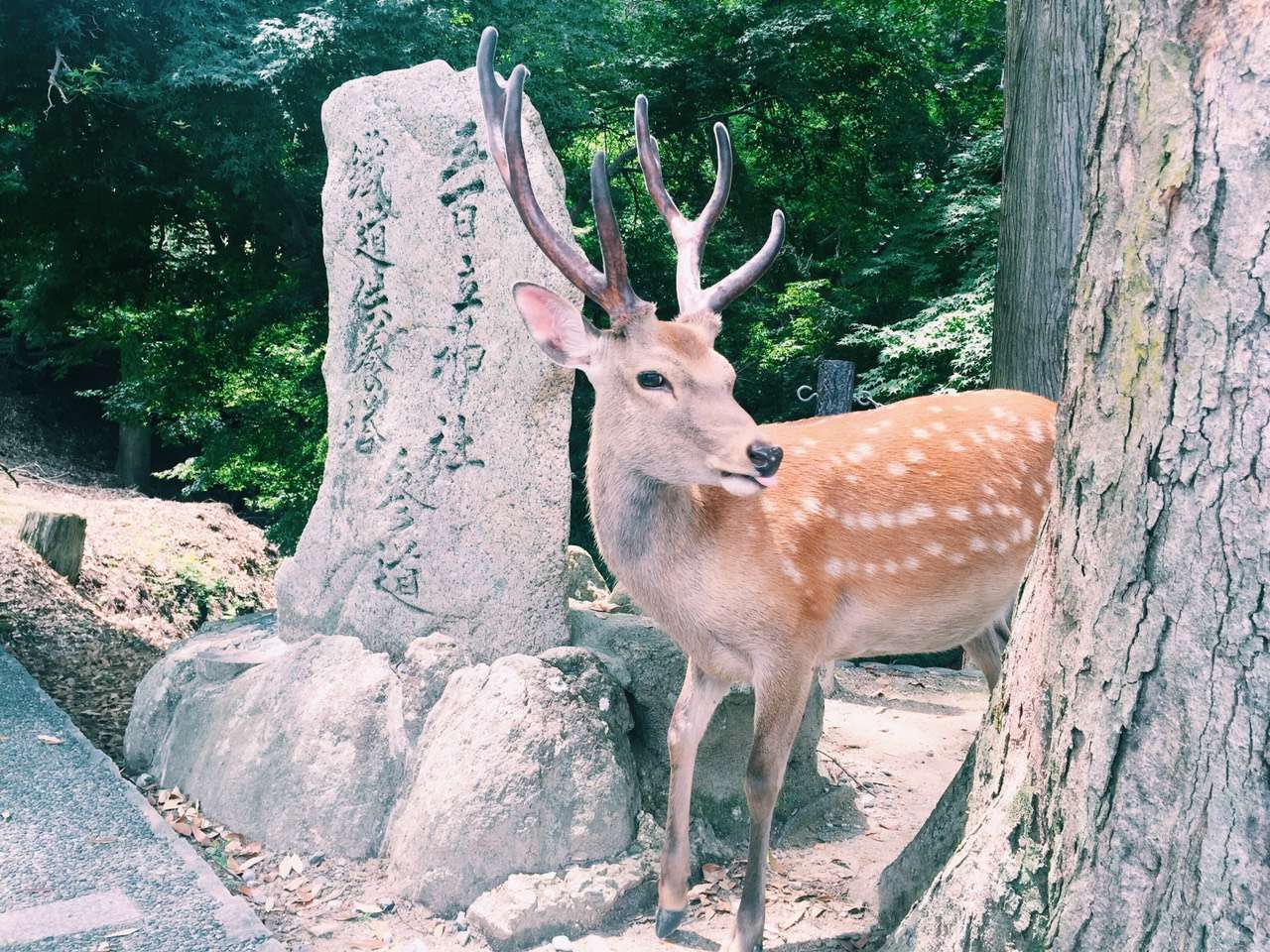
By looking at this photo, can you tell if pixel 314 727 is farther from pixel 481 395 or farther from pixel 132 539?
pixel 132 539

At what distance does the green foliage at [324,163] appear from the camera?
721 centimetres

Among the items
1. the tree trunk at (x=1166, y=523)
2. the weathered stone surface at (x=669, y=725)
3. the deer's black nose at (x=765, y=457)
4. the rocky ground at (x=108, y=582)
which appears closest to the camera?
the tree trunk at (x=1166, y=523)

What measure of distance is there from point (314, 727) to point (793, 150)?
23.1 feet

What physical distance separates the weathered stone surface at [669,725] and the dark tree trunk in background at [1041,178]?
2.49m

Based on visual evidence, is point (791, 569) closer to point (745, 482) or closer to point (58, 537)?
point (745, 482)

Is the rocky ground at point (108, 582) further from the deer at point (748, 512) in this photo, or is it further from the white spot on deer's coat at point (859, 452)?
the white spot on deer's coat at point (859, 452)

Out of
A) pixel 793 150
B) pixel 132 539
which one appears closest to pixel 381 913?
pixel 132 539

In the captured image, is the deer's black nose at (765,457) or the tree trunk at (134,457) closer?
the deer's black nose at (765,457)

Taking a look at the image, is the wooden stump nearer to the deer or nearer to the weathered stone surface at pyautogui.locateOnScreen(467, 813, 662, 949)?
the weathered stone surface at pyautogui.locateOnScreen(467, 813, 662, 949)

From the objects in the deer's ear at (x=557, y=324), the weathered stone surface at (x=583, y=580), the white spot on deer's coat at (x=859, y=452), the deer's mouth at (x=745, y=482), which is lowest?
the weathered stone surface at (x=583, y=580)

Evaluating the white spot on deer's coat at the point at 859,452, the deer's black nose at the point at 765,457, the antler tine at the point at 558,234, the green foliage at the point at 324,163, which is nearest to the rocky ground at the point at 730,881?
the white spot on deer's coat at the point at 859,452

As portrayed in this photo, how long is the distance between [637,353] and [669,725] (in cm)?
157

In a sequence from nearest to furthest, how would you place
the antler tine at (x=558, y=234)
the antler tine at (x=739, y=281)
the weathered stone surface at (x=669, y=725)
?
1. the antler tine at (x=558, y=234)
2. the antler tine at (x=739, y=281)
3. the weathered stone surface at (x=669, y=725)

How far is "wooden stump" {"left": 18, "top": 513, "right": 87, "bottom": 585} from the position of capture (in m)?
7.98
